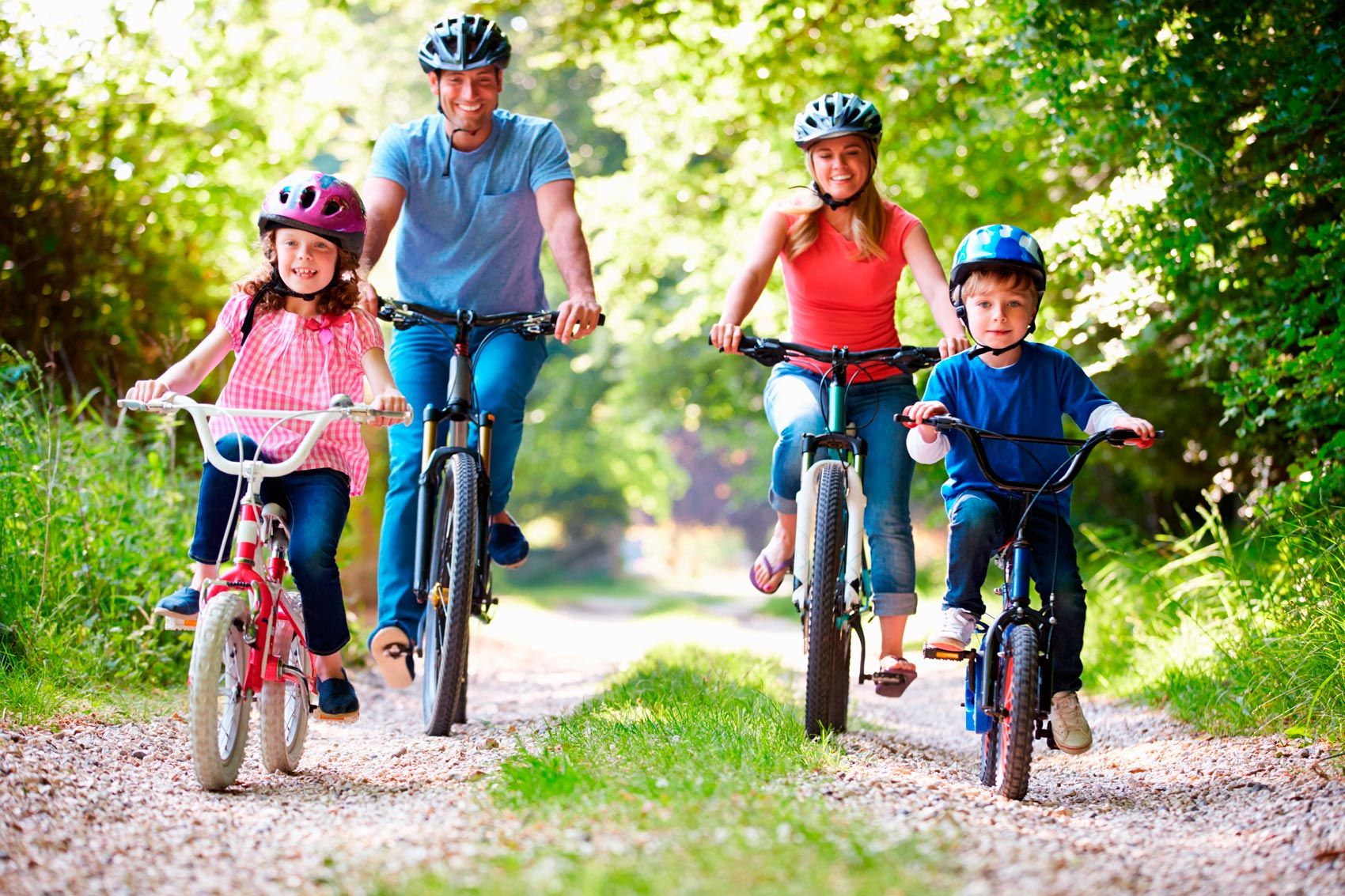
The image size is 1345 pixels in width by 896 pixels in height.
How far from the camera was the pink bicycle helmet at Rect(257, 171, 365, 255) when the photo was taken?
4.42 m

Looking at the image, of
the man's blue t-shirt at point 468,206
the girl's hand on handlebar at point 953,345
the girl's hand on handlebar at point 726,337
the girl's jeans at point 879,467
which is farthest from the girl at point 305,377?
the girl's hand on handlebar at point 953,345

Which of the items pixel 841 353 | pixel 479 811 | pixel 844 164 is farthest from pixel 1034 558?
pixel 479 811

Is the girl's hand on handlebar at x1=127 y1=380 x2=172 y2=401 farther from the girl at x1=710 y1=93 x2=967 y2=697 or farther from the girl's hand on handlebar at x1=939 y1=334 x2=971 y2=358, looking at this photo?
the girl's hand on handlebar at x1=939 y1=334 x2=971 y2=358

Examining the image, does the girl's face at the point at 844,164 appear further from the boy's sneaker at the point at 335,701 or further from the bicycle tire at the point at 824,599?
the boy's sneaker at the point at 335,701

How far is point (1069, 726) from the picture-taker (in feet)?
14.0

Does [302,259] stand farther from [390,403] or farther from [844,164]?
[844,164]

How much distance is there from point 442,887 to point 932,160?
7510mm

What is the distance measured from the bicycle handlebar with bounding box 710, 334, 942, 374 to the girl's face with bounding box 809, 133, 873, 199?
71 cm

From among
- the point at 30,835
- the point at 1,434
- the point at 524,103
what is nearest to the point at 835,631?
the point at 30,835

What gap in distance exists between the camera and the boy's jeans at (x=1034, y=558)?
428 centimetres

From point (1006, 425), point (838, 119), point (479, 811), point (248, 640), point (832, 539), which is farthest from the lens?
point (838, 119)

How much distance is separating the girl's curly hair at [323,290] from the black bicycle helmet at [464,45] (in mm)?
1090

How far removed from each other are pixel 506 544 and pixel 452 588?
0.71 meters

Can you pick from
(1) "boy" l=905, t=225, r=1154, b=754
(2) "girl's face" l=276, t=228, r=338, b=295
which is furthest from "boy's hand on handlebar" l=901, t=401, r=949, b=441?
(2) "girl's face" l=276, t=228, r=338, b=295
